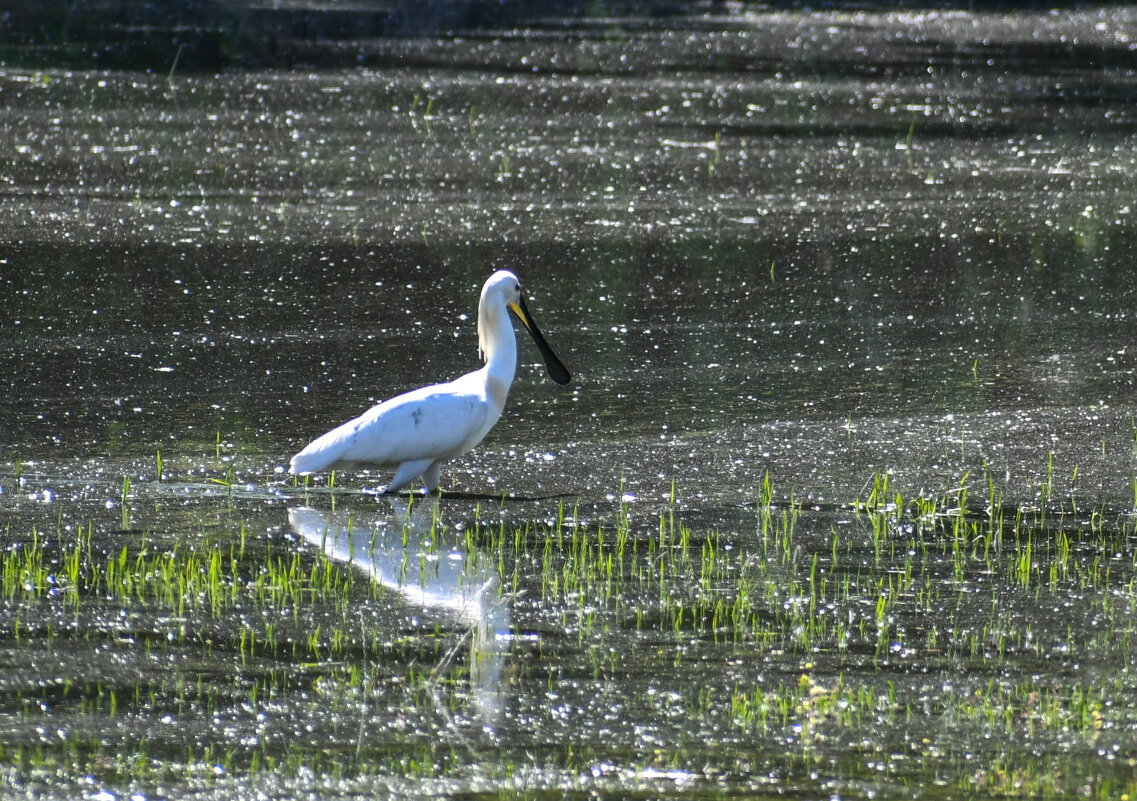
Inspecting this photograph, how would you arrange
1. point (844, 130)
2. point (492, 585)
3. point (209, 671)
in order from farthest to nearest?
point (844, 130), point (492, 585), point (209, 671)

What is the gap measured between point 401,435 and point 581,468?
2.71ft

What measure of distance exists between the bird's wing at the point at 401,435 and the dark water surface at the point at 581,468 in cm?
18

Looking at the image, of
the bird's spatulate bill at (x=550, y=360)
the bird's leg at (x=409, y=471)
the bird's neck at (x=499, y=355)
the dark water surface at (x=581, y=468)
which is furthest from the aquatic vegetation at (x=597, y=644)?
the bird's spatulate bill at (x=550, y=360)

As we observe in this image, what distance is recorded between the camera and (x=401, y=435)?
7.30 m

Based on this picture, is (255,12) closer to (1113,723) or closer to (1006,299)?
(1006,299)

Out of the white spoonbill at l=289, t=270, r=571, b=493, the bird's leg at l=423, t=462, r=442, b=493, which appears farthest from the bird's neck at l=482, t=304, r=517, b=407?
the bird's leg at l=423, t=462, r=442, b=493

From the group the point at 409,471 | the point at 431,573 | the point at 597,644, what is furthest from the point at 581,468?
the point at 597,644

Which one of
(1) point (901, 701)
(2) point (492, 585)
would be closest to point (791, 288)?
(2) point (492, 585)

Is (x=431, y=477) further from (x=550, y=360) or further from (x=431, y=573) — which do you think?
(x=550, y=360)

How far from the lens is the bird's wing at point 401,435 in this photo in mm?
7227

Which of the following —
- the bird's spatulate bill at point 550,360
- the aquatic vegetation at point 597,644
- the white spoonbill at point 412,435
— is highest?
the bird's spatulate bill at point 550,360

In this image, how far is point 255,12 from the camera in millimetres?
28641

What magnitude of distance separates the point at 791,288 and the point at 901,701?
274 inches

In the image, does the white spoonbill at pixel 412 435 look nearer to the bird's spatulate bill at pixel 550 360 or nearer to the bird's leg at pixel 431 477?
the bird's leg at pixel 431 477
